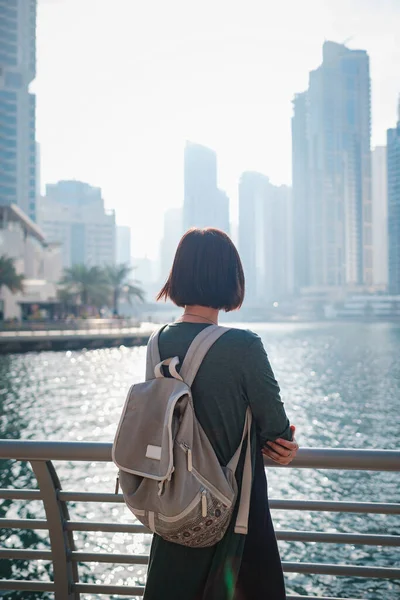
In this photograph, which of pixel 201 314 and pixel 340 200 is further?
pixel 340 200

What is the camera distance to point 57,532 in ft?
8.38

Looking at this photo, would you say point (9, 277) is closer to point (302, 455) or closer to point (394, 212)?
point (302, 455)

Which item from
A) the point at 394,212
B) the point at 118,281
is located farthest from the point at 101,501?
the point at 394,212

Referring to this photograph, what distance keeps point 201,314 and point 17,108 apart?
139 meters

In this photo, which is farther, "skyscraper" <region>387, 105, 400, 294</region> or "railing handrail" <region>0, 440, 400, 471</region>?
"skyscraper" <region>387, 105, 400, 294</region>

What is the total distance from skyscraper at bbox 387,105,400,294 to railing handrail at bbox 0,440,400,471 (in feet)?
570

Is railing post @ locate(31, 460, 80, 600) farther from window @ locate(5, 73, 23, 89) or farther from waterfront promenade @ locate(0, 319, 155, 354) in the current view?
window @ locate(5, 73, 23, 89)

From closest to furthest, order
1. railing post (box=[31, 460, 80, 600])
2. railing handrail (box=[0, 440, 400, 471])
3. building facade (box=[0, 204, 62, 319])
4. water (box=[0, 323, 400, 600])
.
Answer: railing handrail (box=[0, 440, 400, 471]) → railing post (box=[31, 460, 80, 600]) → water (box=[0, 323, 400, 600]) → building facade (box=[0, 204, 62, 319])

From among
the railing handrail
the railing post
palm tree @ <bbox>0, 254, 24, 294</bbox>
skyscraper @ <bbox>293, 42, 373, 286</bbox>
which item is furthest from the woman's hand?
skyscraper @ <bbox>293, 42, 373, 286</bbox>

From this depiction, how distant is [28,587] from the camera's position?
8.79 feet

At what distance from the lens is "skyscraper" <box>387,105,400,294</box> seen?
556 ft

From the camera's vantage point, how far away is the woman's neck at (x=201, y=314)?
2.01 m

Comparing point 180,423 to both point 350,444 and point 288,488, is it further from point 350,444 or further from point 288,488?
point 350,444

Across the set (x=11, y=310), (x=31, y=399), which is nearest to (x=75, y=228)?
(x=11, y=310)
